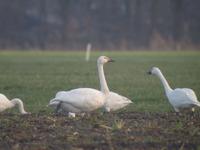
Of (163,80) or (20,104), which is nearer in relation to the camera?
(20,104)

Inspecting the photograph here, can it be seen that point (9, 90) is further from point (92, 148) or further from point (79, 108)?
point (92, 148)

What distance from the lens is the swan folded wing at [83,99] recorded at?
1338cm

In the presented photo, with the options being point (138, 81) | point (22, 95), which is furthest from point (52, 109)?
point (138, 81)

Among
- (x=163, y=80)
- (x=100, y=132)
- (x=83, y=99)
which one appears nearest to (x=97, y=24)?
(x=163, y=80)

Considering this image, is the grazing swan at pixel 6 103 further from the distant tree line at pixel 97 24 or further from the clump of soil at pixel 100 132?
the distant tree line at pixel 97 24

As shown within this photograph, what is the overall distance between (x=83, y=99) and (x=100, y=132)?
2338 millimetres

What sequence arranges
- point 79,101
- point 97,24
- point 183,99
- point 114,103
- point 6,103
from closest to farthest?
1. point 79,101
2. point 6,103
3. point 183,99
4. point 114,103
5. point 97,24

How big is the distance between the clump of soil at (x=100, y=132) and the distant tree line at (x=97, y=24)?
49.9 meters

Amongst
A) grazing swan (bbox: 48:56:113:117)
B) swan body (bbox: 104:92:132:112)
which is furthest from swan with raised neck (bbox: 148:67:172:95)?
grazing swan (bbox: 48:56:113:117)

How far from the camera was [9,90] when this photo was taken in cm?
2045

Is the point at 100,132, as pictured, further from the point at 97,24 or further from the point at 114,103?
the point at 97,24

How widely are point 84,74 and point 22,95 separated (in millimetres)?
9305

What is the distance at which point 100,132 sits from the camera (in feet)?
36.5

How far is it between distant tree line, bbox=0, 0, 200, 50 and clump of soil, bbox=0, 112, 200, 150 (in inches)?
1965
